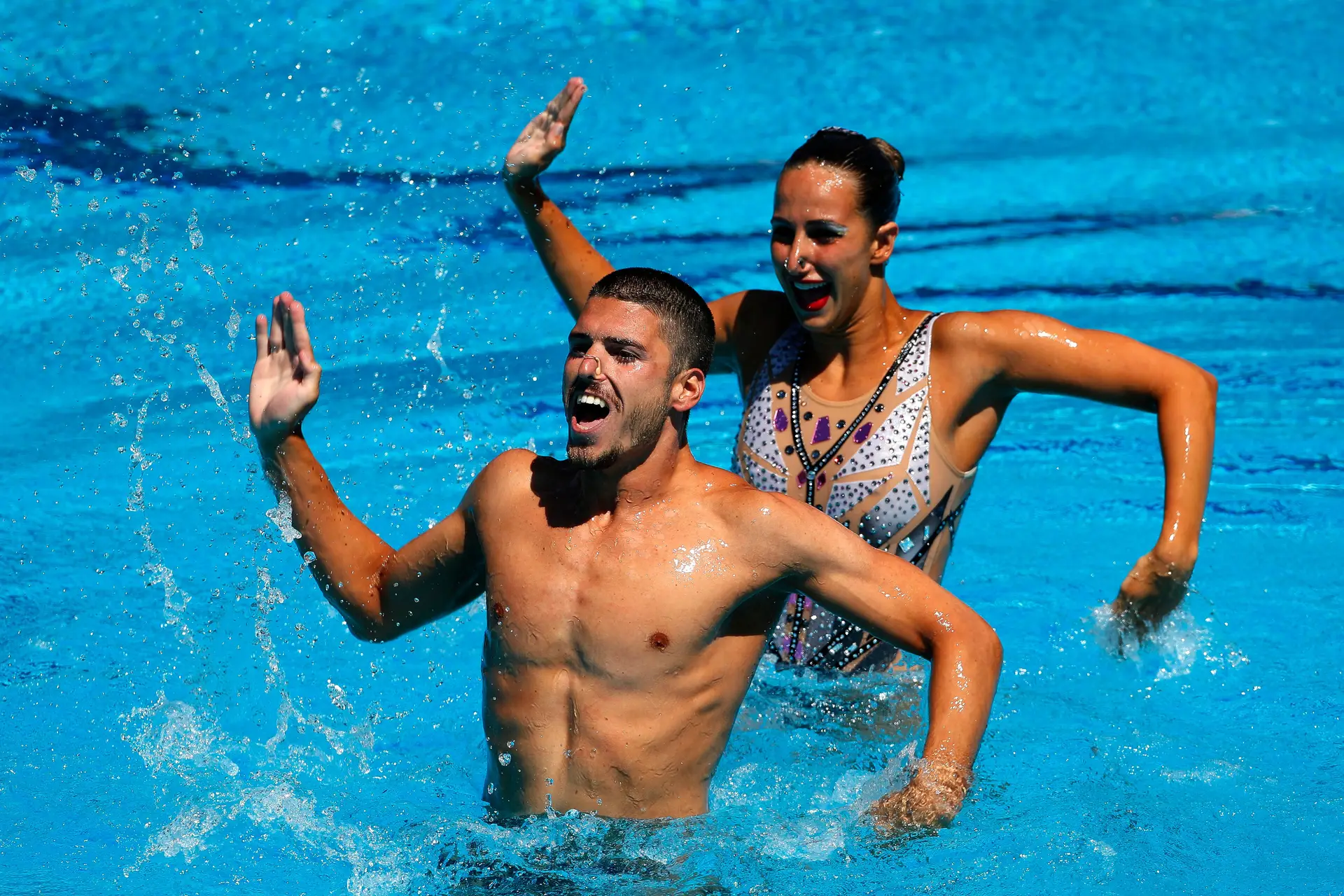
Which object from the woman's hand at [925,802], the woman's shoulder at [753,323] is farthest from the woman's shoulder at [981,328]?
the woman's hand at [925,802]

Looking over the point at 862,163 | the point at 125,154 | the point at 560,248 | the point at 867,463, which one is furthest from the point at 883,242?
the point at 125,154

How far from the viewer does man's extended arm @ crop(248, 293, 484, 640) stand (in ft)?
11.0

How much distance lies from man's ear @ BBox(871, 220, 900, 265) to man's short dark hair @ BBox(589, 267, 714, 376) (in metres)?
0.87

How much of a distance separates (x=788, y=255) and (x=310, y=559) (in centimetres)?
137

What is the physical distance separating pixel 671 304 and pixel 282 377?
0.86m

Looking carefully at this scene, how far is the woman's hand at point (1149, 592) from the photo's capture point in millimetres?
3682

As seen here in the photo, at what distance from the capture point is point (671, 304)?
10.6 feet

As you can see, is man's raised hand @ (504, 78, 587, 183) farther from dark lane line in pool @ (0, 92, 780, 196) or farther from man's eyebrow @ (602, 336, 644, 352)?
dark lane line in pool @ (0, 92, 780, 196)

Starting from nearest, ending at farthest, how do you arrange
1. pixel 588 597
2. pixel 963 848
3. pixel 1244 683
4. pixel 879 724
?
1. pixel 588 597
2. pixel 963 848
3. pixel 879 724
4. pixel 1244 683

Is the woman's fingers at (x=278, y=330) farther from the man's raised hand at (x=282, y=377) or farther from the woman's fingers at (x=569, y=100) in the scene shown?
the woman's fingers at (x=569, y=100)

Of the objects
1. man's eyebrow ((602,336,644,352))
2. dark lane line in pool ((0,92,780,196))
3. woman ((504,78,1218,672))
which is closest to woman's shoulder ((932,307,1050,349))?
woman ((504,78,1218,672))

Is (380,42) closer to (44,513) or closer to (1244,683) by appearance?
(44,513)

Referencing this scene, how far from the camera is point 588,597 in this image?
3199 mm

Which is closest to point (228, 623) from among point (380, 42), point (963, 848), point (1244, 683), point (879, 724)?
point (879, 724)
